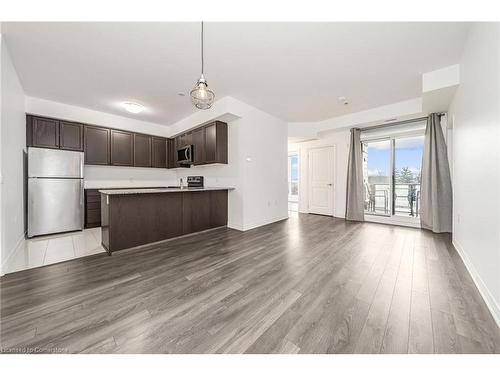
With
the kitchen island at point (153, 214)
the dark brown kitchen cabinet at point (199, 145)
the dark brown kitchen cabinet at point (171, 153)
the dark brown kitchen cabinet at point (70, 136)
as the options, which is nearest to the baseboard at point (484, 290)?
the kitchen island at point (153, 214)

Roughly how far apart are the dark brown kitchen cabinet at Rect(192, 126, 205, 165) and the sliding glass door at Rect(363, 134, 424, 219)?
4318 mm

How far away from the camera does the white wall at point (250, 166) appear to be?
4215 millimetres

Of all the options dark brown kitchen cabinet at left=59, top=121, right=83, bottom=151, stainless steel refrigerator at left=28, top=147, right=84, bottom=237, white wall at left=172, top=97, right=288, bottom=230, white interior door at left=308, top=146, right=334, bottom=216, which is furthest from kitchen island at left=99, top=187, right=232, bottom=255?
white interior door at left=308, top=146, right=334, bottom=216

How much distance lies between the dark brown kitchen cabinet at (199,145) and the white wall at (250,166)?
0.25m

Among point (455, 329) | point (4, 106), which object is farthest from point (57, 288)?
point (455, 329)

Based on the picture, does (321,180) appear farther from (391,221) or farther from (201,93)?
(201,93)

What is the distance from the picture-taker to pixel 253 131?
4445 mm

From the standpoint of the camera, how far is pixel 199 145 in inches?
184

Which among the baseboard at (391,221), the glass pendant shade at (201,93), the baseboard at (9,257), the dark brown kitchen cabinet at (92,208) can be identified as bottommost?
the baseboard at (9,257)

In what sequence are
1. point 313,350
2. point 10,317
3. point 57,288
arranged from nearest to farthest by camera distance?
point 313,350 < point 10,317 < point 57,288

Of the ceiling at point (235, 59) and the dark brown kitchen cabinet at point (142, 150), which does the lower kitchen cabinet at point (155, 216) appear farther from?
the dark brown kitchen cabinet at point (142, 150)

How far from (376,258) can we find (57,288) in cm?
366

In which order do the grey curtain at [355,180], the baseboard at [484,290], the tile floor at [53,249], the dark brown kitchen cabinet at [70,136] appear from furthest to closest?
the grey curtain at [355,180] < the dark brown kitchen cabinet at [70,136] < the tile floor at [53,249] < the baseboard at [484,290]
